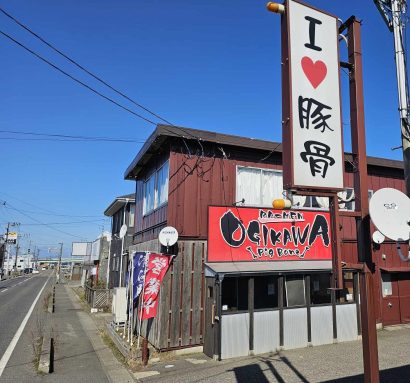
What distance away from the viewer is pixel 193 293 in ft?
38.2

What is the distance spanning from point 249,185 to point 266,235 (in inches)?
74.3

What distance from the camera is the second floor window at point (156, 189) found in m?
13.0

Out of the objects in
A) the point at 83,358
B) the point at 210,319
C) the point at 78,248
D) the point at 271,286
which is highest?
the point at 78,248

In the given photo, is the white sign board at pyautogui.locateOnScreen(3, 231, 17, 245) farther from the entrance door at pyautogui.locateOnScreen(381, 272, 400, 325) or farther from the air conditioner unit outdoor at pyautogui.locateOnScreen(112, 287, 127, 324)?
the entrance door at pyautogui.locateOnScreen(381, 272, 400, 325)

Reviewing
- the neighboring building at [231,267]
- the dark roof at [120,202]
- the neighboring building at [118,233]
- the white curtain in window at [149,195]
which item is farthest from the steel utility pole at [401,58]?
the dark roof at [120,202]

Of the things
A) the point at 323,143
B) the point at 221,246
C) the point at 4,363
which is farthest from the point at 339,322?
the point at 4,363

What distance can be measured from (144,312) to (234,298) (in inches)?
108

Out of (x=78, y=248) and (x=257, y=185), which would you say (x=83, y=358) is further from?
(x=78, y=248)

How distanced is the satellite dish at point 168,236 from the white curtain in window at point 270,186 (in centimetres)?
377

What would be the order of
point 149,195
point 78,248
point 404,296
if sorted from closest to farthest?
1. point 404,296
2. point 149,195
3. point 78,248

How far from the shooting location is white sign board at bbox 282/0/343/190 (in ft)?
16.2

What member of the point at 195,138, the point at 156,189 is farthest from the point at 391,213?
the point at 156,189

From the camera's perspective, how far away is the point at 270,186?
13.7 metres

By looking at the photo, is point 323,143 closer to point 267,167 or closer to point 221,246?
point 221,246
